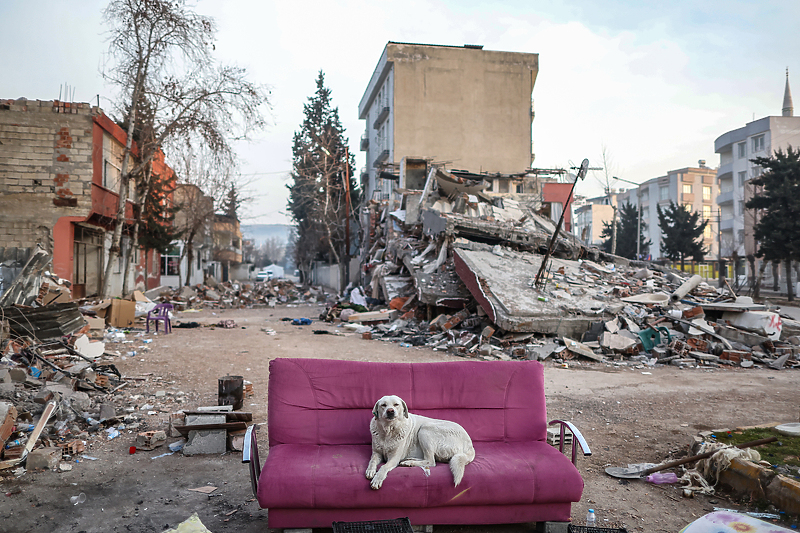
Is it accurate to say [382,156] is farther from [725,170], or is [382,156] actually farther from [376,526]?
[376,526]

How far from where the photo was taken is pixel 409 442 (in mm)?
3348

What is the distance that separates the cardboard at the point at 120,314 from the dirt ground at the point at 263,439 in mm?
2943

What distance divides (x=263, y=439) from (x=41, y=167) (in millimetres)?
14489

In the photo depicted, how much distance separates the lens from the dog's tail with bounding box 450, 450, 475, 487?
310 cm

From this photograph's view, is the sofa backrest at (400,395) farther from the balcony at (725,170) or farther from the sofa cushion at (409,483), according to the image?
the balcony at (725,170)

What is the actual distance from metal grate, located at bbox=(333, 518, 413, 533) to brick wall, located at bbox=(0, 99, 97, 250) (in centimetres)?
1587

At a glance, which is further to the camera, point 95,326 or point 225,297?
point 225,297

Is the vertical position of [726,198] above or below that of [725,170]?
below

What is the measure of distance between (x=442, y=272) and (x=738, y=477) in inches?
444

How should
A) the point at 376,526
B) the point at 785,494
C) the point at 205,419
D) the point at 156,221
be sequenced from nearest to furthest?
the point at 376,526, the point at 785,494, the point at 205,419, the point at 156,221

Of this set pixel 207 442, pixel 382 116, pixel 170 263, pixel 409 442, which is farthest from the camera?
pixel 382 116

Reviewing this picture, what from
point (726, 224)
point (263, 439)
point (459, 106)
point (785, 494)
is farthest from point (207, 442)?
point (726, 224)

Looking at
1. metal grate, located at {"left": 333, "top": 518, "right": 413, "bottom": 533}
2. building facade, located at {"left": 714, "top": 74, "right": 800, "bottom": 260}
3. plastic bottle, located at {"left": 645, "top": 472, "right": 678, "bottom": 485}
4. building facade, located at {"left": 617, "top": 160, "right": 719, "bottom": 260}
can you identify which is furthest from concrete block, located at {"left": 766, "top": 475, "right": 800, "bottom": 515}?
building facade, located at {"left": 617, "top": 160, "right": 719, "bottom": 260}

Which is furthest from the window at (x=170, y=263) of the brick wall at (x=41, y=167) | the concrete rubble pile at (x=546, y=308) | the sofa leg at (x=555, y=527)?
the sofa leg at (x=555, y=527)
